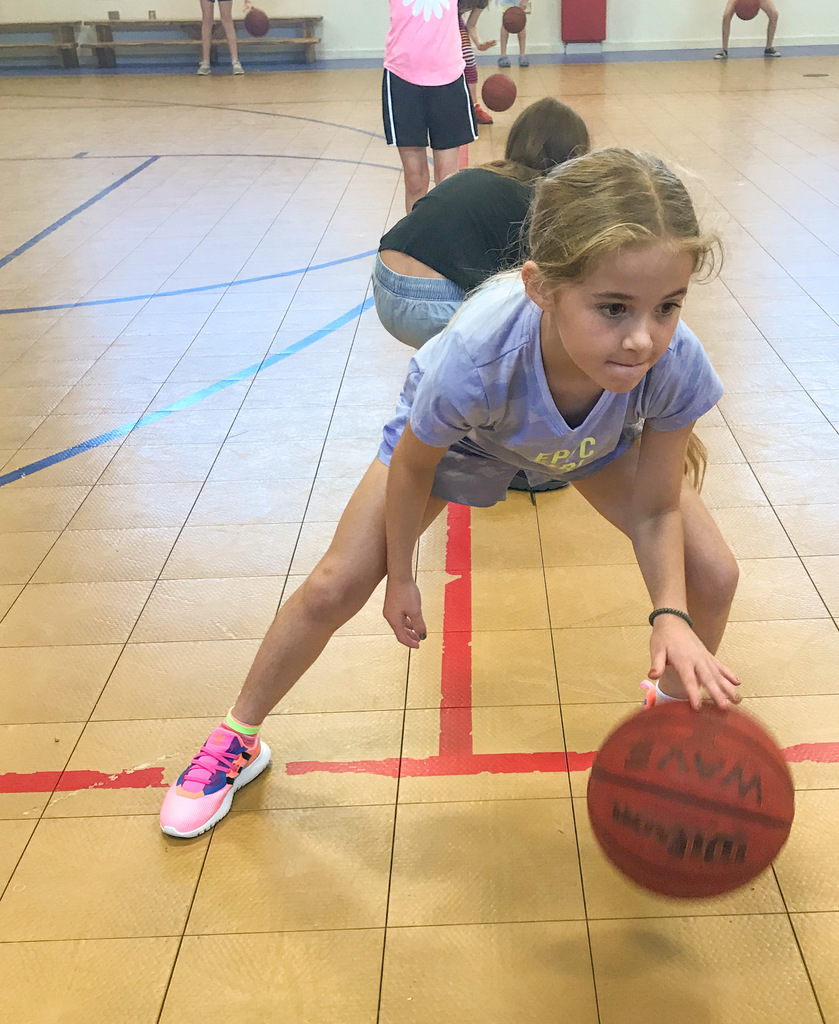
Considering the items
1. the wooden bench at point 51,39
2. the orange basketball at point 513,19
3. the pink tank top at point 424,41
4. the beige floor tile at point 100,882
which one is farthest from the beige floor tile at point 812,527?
the wooden bench at point 51,39

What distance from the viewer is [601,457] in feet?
6.17

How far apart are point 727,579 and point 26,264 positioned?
509 centimetres

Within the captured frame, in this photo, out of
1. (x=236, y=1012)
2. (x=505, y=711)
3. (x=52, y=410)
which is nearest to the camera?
(x=236, y=1012)

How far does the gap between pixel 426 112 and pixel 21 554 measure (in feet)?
11.1

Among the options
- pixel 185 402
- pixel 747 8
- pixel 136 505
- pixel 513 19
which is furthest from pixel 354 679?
pixel 747 8

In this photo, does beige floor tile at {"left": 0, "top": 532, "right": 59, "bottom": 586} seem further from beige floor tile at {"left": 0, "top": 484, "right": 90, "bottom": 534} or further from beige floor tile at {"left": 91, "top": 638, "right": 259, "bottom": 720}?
beige floor tile at {"left": 91, "top": 638, "right": 259, "bottom": 720}

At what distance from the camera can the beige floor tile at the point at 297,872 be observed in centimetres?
182

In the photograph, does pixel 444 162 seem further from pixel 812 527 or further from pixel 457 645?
pixel 457 645

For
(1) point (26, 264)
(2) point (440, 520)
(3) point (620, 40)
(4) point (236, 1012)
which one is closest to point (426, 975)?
(4) point (236, 1012)

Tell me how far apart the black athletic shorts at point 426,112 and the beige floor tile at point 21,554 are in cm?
314

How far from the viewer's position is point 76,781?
215 cm

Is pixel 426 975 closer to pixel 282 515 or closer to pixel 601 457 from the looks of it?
pixel 601 457

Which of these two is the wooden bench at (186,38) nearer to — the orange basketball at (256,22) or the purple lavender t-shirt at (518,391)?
the orange basketball at (256,22)

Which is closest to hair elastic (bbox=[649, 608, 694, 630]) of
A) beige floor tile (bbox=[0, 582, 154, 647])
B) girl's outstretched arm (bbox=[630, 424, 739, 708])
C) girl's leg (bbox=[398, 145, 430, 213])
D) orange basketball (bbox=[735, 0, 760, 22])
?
girl's outstretched arm (bbox=[630, 424, 739, 708])
